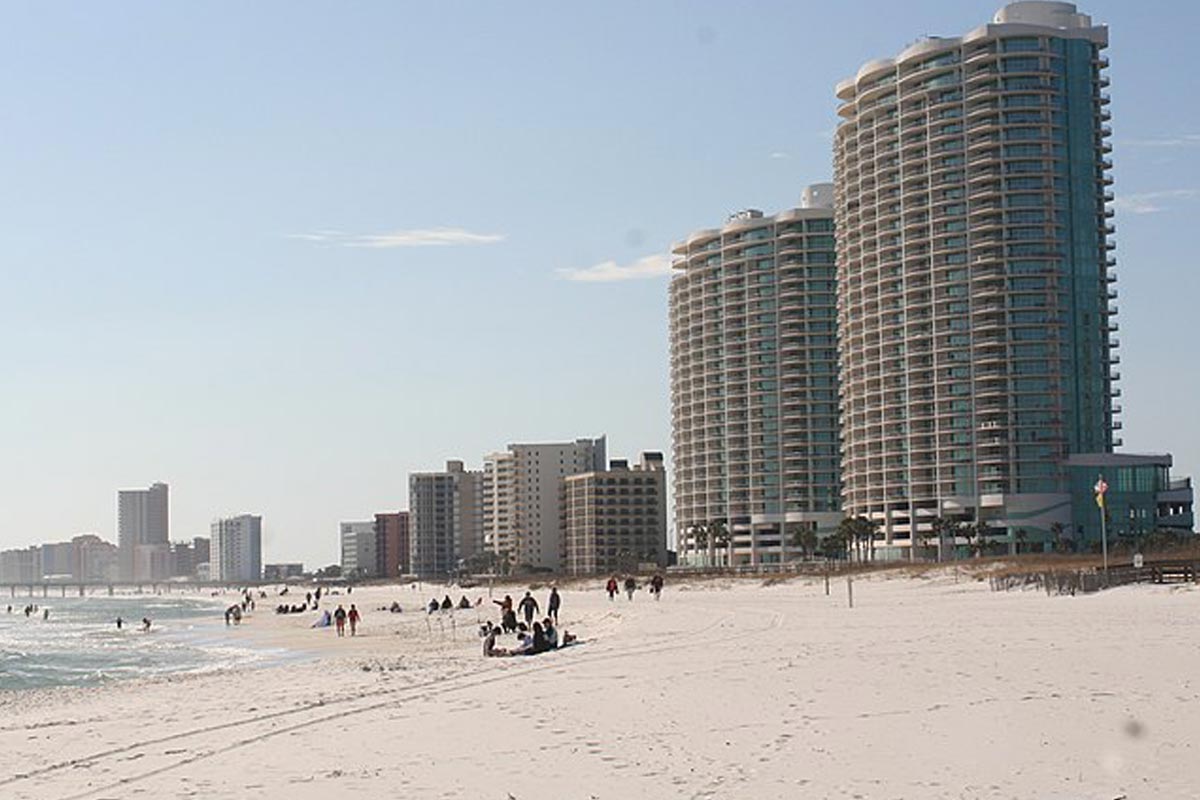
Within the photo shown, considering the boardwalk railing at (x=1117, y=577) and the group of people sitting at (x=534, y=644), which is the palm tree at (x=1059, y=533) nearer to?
the boardwalk railing at (x=1117, y=577)

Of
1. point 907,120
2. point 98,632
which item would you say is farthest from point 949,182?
point 98,632

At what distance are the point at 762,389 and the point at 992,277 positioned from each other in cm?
4615

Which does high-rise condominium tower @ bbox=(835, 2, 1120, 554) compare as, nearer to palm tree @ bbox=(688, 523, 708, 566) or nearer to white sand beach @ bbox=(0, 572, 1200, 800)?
palm tree @ bbox=(688, 523, 708, 566)

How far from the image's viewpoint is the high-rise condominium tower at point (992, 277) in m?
141

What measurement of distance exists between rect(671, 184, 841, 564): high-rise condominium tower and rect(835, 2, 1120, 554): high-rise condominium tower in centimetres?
2315

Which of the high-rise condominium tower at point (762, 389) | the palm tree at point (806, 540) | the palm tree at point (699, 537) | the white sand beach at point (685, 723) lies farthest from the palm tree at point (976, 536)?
the white sand beach at point (685, 723)

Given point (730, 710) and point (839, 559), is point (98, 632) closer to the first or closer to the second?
point (839, 559)

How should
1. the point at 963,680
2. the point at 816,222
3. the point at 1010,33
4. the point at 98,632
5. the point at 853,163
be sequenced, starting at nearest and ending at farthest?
the point at 963,680
the point at 98,632
the point at 1010,33
the point at 853,163
the point at 816,222

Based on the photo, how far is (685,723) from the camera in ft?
71.1

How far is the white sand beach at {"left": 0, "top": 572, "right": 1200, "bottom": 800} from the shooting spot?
16.8 metres

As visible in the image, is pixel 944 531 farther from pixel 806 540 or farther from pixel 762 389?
pixel 762 389

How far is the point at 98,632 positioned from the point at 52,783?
9258 cm

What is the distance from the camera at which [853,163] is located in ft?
527

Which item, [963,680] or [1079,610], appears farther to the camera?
[1079,610]
